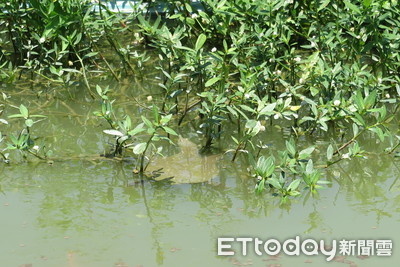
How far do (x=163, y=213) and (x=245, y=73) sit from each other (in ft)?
3.77

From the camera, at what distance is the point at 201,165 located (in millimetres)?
3949

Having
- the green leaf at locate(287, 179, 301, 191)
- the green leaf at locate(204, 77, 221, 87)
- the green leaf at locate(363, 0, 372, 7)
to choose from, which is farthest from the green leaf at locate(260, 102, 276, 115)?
the green leaf at locate(363, 0, 372, 7)

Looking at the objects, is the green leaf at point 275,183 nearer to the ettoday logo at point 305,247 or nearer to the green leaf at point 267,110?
the ettoday logo at point 305,247

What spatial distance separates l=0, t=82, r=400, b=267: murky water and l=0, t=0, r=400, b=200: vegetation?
105mm

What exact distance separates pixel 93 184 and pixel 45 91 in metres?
1.29

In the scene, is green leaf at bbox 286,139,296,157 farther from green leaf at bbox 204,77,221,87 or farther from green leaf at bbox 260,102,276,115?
green leaf at bbox 204,77,221,87

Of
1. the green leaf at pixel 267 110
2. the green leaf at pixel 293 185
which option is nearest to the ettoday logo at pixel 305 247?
the green leaf at pixel 293 185

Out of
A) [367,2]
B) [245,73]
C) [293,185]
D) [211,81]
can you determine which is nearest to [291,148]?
[293,185]

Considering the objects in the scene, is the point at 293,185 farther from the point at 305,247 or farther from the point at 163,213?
the point at 163,213

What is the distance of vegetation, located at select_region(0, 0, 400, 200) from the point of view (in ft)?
12.5

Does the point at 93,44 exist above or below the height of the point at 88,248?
above

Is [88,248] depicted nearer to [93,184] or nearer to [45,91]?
[93,184]

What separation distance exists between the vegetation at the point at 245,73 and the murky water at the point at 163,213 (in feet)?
0.34

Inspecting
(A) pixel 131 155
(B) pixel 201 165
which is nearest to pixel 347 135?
(B) pixel 201 165
